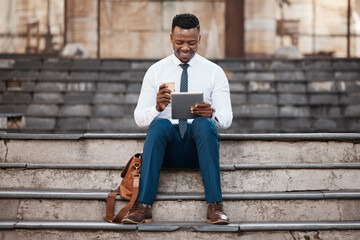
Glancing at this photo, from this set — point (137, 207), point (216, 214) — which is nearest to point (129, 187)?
point (137, 207)

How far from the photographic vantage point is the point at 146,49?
11430 millimetres

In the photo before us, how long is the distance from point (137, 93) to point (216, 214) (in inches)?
166

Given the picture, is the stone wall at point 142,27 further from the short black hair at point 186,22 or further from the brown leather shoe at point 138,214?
the brown leather shoe at point 138,214

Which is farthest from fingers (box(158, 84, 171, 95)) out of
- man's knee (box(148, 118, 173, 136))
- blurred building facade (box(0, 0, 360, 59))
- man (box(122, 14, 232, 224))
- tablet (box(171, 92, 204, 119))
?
blurred building facade (box(0, 0, 360, 59))

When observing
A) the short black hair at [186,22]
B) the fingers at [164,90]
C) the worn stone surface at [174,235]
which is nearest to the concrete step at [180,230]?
the worn stone surface at [174,235]

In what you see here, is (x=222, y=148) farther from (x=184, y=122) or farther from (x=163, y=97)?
(x=163, y=97)

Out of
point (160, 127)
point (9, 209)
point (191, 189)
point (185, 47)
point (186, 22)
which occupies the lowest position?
point (9, 209)

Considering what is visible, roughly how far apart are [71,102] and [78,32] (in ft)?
13.1

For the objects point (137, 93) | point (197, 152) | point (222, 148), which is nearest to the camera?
point (197, 152)

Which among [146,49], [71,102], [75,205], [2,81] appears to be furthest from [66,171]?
[146,49]

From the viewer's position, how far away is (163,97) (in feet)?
12.9

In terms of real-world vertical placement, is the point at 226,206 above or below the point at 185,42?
below

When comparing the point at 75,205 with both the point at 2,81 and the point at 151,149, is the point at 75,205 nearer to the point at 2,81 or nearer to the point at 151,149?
the point at 151,149

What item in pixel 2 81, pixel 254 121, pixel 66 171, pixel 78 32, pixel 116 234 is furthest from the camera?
pixel 78 32
